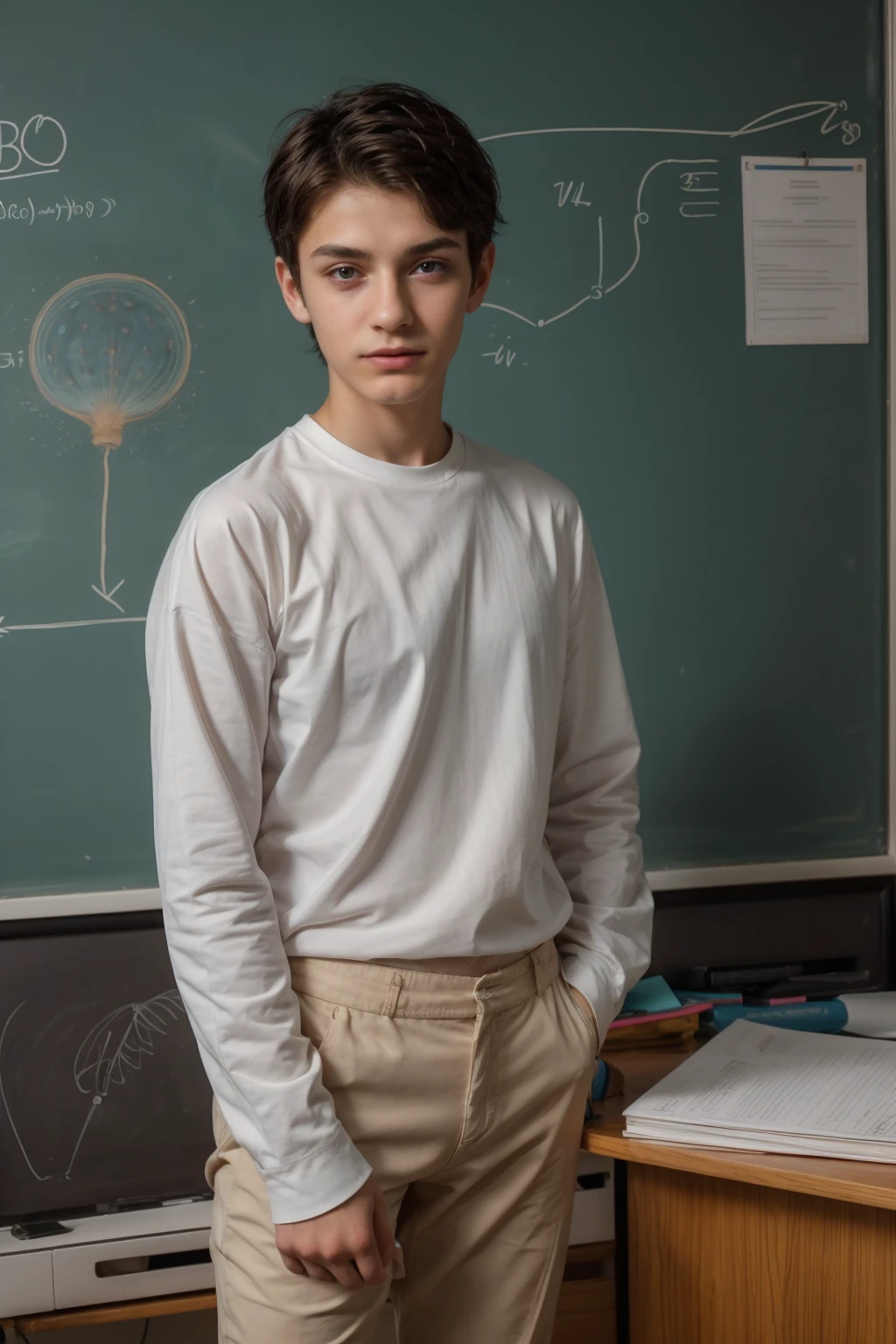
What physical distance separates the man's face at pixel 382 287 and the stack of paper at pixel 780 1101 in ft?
2.55

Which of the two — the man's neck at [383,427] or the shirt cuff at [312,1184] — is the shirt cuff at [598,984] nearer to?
the shirt cuff at [312,1184]

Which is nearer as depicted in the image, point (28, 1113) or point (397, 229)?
point (397, 229)

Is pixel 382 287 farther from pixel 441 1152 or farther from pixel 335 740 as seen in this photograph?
pixel 441 1152

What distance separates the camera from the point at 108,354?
1.66 meters

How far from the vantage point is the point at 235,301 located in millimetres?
1703

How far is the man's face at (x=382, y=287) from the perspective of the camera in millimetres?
1107

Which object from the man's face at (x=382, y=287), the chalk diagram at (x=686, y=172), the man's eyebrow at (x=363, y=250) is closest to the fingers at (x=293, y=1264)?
the man's face at (x=382, y=287)

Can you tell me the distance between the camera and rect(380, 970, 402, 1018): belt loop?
43.5 inches

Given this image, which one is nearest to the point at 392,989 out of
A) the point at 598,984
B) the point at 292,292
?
the point at 598,984

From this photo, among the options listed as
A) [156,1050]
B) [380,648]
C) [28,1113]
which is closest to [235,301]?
[380,648]

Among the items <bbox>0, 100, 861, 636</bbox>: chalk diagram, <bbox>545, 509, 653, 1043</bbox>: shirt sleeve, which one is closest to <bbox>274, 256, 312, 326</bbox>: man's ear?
<bbox>545, 509, 653, 1043</bbox>: shirt sleeve

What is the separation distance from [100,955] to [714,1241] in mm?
893

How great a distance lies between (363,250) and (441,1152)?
830 mm

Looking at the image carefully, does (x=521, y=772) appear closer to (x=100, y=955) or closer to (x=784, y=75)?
(x=100, y=955)
